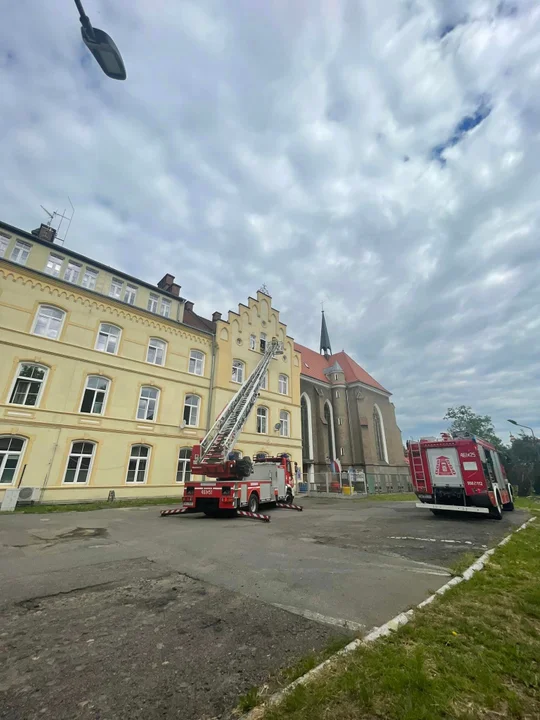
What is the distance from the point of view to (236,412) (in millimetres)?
18188

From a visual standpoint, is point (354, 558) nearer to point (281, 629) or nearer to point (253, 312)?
point (281, 629)

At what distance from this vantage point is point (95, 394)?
58.2 feet

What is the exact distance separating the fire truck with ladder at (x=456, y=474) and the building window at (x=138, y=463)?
1402 cm

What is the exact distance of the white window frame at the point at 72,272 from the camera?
732 inches

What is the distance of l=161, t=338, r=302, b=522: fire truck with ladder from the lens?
11945 mm

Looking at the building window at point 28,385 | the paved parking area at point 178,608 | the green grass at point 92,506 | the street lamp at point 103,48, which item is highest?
the street lamp at point 103,48

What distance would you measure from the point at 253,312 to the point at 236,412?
11.7m

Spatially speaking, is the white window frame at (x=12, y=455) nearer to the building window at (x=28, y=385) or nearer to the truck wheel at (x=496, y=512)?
the building window at (x=28, y=385)

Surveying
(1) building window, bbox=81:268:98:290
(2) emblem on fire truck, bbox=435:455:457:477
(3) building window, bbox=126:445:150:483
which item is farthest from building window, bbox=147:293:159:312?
(2) emblem on fire truck, bbox=435:455:457:477

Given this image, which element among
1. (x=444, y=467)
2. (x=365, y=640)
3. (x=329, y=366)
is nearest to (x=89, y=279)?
(x=444, y=467)

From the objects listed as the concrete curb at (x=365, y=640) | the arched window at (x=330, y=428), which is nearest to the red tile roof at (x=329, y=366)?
the arched window at (x=330, y=428)

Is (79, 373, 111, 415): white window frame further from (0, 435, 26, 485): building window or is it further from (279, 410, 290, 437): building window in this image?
(279, 410, 290, 437): building window

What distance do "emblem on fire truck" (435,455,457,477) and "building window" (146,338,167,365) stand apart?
53.0 ft

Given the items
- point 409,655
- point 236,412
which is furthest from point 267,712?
point 236,412
